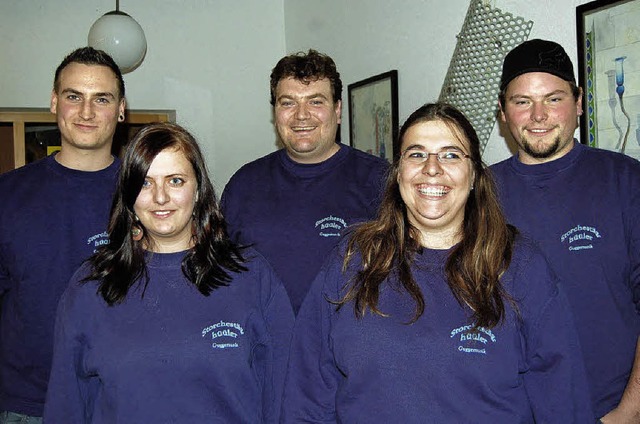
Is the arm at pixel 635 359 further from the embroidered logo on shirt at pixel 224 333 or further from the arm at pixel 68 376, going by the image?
the arm at pixel 68 376

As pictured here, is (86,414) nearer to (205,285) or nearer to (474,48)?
(205,285)

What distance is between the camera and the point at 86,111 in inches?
83.6

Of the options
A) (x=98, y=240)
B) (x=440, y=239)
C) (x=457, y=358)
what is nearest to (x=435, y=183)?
(x=440, y=239)

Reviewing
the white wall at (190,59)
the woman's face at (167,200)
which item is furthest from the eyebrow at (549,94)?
the white wall at (190,59)

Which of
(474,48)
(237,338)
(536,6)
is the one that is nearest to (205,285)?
(237,338)

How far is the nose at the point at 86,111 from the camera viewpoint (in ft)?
6.94

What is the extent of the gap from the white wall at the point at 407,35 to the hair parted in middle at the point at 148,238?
1.57 m

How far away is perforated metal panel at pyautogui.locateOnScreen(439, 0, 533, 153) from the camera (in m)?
2.68

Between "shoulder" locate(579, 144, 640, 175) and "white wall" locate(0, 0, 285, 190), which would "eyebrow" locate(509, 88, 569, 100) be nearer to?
"shoulder" locate(579, 144, 640, 175)

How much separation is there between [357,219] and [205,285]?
67 centimetres

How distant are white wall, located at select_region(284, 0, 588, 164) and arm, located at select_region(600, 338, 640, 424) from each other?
1.25m

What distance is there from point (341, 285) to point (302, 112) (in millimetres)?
844

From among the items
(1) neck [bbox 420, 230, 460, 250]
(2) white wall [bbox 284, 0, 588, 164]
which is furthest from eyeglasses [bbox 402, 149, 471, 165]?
(2) white wall [bbox 284, 0, 588, 164]

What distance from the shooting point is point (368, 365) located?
4.85 ft
